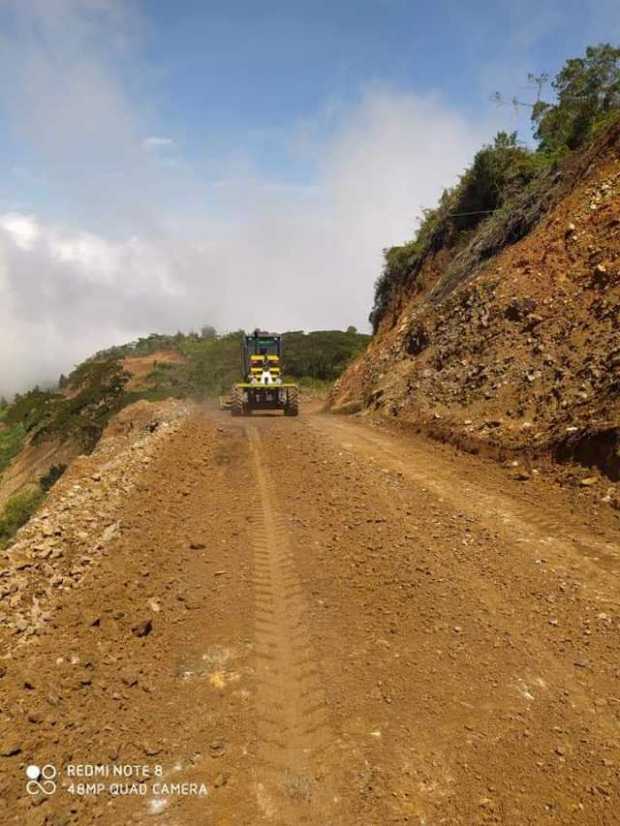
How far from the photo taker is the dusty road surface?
3.46 meters

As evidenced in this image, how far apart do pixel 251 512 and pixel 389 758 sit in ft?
17.0

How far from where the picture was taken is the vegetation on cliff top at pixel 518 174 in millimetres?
18500

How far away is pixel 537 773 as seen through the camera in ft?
11.9

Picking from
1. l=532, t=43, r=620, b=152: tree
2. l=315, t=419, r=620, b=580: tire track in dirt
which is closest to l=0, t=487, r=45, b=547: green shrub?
l=315, t=419, r=620, b=580: tire track in dirt

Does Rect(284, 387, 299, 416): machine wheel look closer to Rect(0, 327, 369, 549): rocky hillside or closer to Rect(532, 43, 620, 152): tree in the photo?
Rect(0, 327, 369, 549): rocky hillside

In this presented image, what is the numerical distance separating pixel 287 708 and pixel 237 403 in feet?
56.7

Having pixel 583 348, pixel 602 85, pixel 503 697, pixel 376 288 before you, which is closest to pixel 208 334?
pixel 376 288

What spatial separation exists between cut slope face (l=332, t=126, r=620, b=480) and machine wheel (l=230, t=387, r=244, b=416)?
16.6 ft

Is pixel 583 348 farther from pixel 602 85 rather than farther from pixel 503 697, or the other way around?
pixel 602 85

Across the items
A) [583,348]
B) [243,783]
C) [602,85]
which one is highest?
[602,85]

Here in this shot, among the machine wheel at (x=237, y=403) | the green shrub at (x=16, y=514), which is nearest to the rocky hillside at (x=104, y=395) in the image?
the green shrub at (x=16, y=514)

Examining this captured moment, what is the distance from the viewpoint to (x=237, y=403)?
21.1m

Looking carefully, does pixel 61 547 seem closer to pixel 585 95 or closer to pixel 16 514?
pixel 16 514

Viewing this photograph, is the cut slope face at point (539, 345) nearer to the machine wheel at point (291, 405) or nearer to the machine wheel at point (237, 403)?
the machine wheel at point (291, 405)
